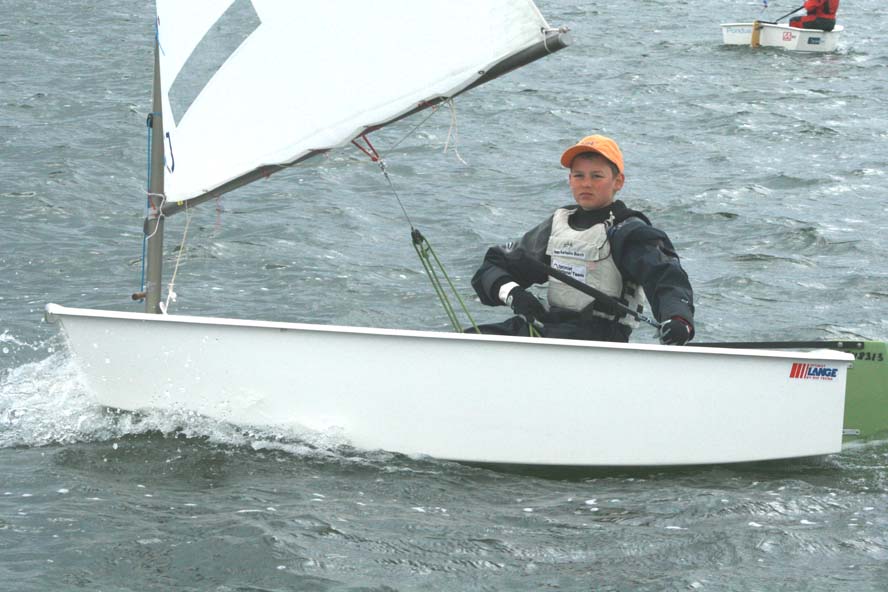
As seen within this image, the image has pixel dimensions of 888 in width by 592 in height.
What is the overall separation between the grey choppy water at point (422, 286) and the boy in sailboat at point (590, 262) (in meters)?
0.51

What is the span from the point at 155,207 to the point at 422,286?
280 cm

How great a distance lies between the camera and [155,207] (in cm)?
429

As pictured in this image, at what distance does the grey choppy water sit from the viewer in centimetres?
352

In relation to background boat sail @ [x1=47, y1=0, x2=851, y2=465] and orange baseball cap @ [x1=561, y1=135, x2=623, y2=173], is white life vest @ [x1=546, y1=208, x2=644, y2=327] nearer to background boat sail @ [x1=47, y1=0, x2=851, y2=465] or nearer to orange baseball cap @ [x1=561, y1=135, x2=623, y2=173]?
orange baseball cap @ [x1=561, y1=135, x2=623, y2=173]

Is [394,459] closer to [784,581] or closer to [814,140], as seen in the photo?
[784,581]

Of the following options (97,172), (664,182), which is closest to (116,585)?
(97,172)

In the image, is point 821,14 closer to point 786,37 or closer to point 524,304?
point 786,37

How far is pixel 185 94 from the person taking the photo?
13.6 feet

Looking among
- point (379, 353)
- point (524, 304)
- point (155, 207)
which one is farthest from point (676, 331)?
point (155, 207)

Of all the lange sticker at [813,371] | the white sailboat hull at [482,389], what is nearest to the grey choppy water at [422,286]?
the white sailboat hull at [482,389]

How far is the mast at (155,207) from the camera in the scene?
168 inches

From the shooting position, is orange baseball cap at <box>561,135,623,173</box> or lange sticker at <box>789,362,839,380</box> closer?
lange sticker at <box>789,362,839,380</box>

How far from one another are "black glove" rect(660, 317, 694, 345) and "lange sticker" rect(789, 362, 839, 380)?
328 millimetres

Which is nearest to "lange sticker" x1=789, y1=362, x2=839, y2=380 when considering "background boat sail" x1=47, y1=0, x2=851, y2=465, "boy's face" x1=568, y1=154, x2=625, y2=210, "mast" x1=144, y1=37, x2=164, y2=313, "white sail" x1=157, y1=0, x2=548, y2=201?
"background boat sail" x1=47, y1=0, x2=851, y2=465
